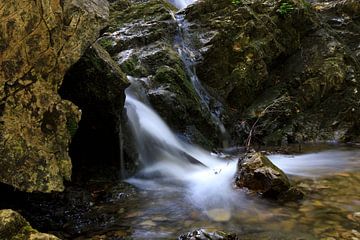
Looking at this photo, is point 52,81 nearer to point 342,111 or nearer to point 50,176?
point 50,176

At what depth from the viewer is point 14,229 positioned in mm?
2438

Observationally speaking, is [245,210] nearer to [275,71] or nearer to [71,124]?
[71,124]

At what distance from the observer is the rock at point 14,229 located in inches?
93.8

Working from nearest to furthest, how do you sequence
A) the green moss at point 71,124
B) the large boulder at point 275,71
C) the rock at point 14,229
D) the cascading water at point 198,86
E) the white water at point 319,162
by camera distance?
the rock at point 14,229, the green moss at point 71,124, the white water at point 319,162, the cascading water at point 198,86, the large boulder at point 275,71

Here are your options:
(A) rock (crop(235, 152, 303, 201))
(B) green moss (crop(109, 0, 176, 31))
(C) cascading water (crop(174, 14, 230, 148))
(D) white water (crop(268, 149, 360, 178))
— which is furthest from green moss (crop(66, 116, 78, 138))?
(B) green moss (crop(109, 0, 176, 31))

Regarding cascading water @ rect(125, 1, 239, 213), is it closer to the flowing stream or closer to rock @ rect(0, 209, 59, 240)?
the flowing stream

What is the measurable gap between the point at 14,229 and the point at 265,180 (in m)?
2.81

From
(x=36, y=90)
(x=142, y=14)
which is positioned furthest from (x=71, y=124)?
(x=142, y=14)

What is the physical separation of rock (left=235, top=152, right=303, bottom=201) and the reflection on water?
14 centimetres

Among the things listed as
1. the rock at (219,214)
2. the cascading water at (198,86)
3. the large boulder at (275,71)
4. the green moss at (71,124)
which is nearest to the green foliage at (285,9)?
the large boulder at (275,71)

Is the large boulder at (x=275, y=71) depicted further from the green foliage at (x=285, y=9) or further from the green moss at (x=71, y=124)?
the green moss at (x=71, y=124)

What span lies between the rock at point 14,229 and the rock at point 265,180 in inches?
102

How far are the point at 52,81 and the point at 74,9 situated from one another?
2.58 ft

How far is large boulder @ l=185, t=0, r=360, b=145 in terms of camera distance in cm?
814
